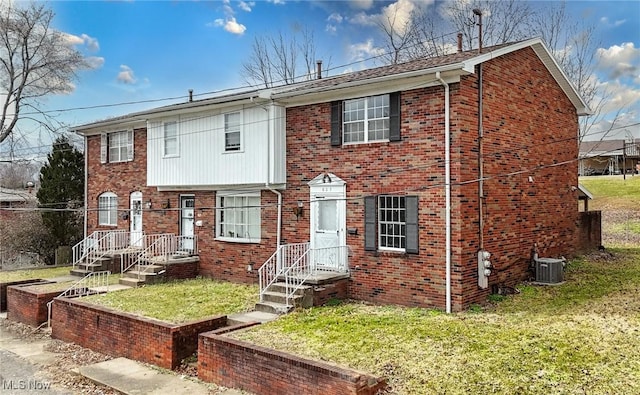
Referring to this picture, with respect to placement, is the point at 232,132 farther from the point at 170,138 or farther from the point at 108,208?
the point at 108,208

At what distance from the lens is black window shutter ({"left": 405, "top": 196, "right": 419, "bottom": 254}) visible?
11516mm

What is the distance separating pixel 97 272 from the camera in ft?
53.9

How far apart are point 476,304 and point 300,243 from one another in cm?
492

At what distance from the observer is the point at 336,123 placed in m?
13.0

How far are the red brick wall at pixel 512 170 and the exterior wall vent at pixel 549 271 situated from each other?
1.30 feet

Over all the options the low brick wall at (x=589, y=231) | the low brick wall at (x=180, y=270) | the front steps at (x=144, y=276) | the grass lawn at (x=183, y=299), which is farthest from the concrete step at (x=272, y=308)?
the low brick wall at (x=589, y=231)

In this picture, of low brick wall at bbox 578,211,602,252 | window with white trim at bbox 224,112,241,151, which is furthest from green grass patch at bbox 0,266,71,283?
low brick wall at bbox 578,211,602,252

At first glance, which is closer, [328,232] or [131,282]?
[328,232]

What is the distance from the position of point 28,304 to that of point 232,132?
769cm

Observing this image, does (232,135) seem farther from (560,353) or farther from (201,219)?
(560,353)

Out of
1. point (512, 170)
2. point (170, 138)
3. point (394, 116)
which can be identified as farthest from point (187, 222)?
point (512, 170)

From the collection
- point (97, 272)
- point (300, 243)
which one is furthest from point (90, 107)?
point (300, 243)

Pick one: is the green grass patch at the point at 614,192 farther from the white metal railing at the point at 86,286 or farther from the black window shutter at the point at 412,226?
the white metal railing at the point at 86,286

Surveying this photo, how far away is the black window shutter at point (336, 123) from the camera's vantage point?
12930mm
